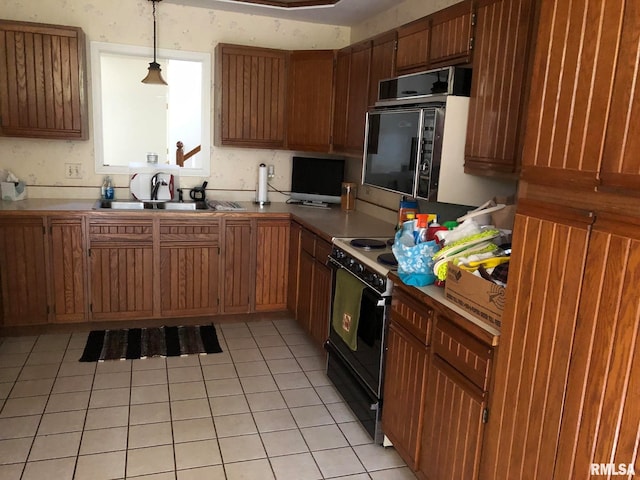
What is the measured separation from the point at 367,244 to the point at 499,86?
110cm

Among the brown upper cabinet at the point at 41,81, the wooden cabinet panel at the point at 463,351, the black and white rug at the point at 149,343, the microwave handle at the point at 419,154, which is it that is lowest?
the black and white rug at the point at 149,343

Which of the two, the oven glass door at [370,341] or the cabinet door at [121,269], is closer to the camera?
the oven glass door at [370,341]

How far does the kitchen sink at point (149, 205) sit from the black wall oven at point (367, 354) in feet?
5.74

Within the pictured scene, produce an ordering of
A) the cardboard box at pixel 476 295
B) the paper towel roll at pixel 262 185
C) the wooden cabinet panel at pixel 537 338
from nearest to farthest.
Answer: the wooden cabinet panel at pixel 537 338 → the cardboard box at pixel 476 295 → the paper towel roll at pixel 262 185

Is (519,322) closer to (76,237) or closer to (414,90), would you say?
(414,90)

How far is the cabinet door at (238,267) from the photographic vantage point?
13.2ft

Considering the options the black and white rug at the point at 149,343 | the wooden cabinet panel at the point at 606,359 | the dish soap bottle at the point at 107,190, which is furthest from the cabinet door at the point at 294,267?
the wooden cabinet panel at the point at 606,359

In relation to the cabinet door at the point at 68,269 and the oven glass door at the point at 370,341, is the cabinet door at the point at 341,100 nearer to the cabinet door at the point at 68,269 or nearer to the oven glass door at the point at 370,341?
the oven glass door at the point at 370,341

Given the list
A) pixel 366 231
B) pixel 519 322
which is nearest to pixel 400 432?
pixel 519 322

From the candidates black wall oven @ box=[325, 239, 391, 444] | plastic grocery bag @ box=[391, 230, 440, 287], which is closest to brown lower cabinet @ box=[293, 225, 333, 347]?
black wall oven @ box=[325, 239, 391, 444]

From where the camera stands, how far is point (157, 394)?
298 centimetres

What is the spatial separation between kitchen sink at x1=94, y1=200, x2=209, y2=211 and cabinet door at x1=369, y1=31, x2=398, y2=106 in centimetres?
171

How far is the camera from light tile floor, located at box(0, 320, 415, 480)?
2342 mm

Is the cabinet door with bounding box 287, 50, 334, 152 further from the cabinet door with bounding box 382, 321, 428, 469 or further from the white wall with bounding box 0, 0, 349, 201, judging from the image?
the cabinet door with bounding box 382, 321, 428, 469
